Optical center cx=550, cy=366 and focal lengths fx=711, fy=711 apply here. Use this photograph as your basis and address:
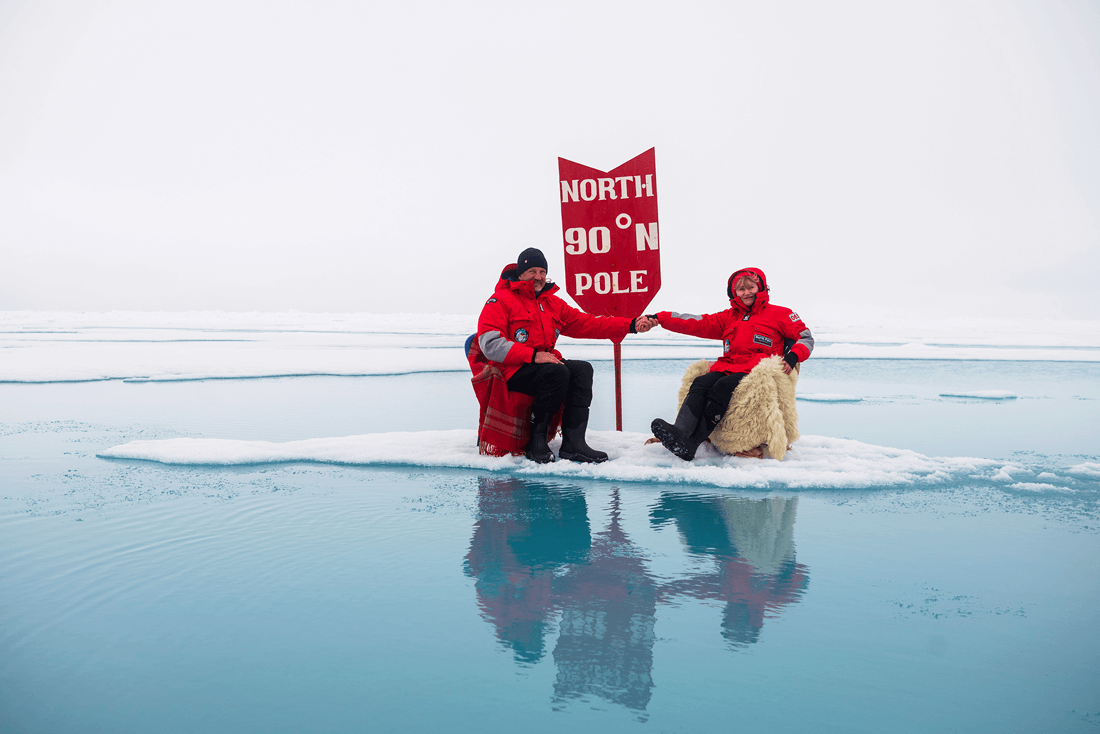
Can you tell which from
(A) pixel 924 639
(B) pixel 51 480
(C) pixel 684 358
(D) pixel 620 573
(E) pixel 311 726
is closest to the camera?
(E) pixel 311 726

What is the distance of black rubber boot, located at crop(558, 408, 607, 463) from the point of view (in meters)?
4.51

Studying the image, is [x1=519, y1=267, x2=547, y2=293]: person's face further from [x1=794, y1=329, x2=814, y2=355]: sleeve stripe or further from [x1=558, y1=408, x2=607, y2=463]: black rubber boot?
[x1=794, y1=329, x2=814, y2=355]: sleeve stripe

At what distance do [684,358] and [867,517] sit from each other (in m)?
10.8

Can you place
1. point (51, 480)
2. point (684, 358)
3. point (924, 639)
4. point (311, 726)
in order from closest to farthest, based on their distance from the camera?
point (311, 726) < point (924, 639) < point (51, 480) < point (684, 358)

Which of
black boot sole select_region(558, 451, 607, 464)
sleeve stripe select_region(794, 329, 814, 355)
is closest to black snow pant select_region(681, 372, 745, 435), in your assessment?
sleeve stripe select_region(794, 329, 814, 355)

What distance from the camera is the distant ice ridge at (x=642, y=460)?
160 inches

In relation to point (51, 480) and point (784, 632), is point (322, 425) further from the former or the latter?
point (784, 632)

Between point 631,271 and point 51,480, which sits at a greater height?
point 631,271

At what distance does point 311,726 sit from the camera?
5.33 feet

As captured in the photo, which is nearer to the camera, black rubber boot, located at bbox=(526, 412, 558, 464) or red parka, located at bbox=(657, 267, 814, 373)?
black rubber boot, located at bbox=(526, 412, 558, 464)

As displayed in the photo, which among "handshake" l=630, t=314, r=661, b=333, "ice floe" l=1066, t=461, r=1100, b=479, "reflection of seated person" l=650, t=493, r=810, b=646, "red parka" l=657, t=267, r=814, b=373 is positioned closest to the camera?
"reflection of seated person" l=650, t=493, r=810, b=646

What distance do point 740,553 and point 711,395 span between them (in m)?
1.79

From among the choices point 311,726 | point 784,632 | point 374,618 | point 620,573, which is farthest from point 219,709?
point 784,632

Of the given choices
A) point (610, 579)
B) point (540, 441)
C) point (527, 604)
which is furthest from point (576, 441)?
point (527, 604)
